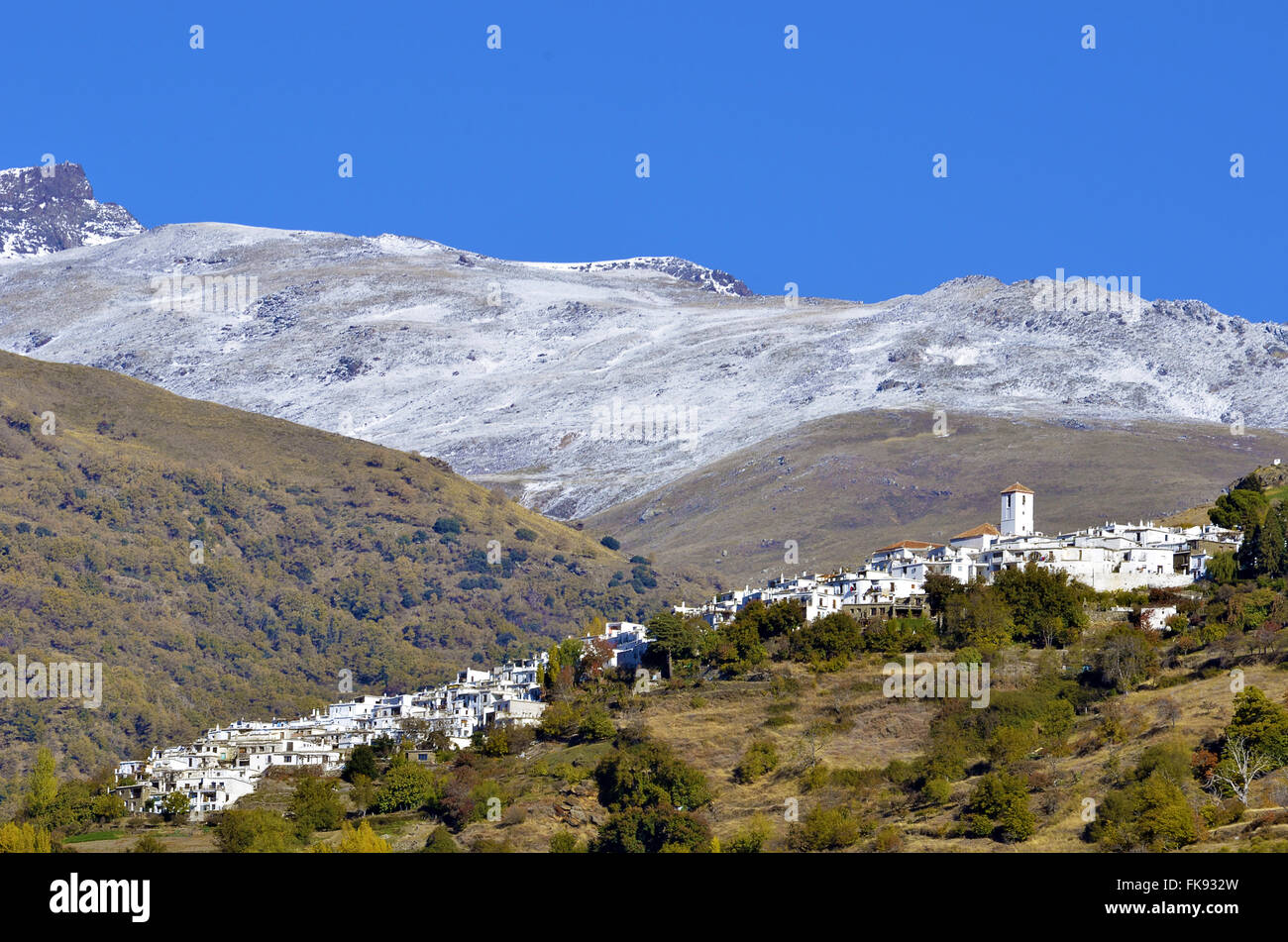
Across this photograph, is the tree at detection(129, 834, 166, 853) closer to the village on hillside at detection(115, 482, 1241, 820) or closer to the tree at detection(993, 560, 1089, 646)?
the village on hillside at detection(115, 482, 1241, 820)

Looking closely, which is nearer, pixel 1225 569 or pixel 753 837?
pixel 753 837

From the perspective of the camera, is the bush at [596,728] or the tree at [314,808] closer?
the tree at [314,808]

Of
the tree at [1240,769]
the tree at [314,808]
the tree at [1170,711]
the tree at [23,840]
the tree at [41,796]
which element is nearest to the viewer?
the tree at [1240,769]

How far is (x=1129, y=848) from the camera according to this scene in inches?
2847

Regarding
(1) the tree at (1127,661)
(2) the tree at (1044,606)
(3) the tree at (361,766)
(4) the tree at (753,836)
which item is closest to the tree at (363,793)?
(3) the tree at (361,766)

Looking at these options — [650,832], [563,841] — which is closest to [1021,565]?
[650,832]

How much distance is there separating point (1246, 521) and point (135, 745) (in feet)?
303

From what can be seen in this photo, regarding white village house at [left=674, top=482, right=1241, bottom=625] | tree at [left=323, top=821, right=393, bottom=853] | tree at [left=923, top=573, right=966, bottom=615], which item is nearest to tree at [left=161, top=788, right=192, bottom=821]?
tree at [left=323, top=821, right=393, bottom=853]

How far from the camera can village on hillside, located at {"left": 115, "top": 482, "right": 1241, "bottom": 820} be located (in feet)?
332

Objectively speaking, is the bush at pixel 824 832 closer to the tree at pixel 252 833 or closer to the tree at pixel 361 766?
the tree at pixel 252 833

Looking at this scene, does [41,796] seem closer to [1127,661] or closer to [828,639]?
[828,639]

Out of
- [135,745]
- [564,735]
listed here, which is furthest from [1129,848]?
[135,745]

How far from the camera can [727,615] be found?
10800 centimetres

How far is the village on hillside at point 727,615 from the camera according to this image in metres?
101
